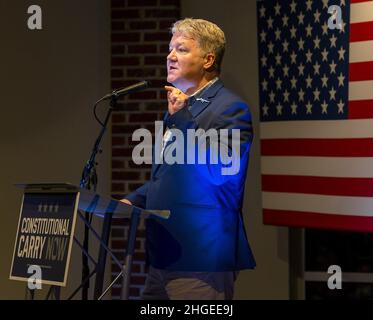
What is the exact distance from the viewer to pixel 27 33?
4531 mm

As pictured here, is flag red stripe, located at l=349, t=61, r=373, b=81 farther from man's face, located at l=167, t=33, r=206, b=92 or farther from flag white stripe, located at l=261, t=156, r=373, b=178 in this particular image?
man's face, located at l=167, t=33, r=206, b=92

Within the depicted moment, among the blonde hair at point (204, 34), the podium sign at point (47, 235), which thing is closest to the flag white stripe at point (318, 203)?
the blonde hair at point (204, 34)

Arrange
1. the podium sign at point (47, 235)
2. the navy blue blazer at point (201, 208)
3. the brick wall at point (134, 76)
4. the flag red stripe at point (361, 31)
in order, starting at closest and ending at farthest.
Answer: the podium sign at point (47, 235) → the navy blue blazer at point (201, 208) → the flag red stripe at point (361, 31) → the brick wall at point (134, 76)

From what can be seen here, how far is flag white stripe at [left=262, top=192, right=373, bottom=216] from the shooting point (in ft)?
12.2

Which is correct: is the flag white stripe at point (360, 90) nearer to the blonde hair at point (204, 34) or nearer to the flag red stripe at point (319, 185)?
the flag red stripe at point (319, 185)

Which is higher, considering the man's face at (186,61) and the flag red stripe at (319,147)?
the man's face at (186,61)

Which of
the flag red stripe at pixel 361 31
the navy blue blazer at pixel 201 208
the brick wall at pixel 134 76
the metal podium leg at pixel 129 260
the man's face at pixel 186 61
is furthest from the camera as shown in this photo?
the brick wall at pixel 134 76

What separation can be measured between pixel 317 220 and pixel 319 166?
0.95 feet

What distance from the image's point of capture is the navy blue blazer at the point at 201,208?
2.78 metres

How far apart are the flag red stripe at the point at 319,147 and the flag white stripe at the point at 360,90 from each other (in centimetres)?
22

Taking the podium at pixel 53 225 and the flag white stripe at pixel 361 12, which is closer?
the podium at pixel 53 225

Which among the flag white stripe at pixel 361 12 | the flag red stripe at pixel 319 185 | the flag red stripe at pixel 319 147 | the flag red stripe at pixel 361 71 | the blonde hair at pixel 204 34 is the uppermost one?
the flag white stripe at pixel 361 12
